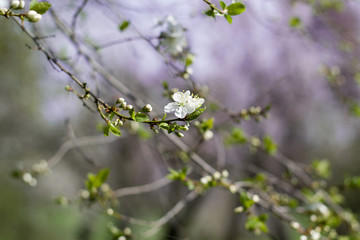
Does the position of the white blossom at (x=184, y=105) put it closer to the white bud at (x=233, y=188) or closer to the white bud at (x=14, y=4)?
the white bud at (x=14, y=4)

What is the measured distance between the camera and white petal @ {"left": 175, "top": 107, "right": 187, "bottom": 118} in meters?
0.89

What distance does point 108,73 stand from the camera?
1868mm

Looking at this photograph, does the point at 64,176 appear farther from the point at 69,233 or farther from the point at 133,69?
the point at 133,69

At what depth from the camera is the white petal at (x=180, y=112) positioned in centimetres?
89

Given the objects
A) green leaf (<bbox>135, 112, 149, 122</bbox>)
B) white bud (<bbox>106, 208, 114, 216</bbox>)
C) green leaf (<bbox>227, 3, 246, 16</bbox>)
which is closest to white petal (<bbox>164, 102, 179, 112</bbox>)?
green leaf (<bbox>135, 112, 149, 122</bbox>)

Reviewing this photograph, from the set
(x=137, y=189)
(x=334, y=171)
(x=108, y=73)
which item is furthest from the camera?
(x=334, y=171)

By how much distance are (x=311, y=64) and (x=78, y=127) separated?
4919mm

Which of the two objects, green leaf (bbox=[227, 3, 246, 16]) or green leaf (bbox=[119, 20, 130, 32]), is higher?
green leaf (bbox=[227, 3, 246, 16])

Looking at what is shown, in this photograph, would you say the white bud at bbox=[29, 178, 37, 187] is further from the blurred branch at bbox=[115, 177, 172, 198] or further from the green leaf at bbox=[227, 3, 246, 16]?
the green leaf at bbox=[227, 3, 246, 16]

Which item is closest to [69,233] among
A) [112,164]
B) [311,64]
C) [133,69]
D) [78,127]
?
[112,164]

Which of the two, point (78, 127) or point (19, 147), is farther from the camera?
point (19, 147)

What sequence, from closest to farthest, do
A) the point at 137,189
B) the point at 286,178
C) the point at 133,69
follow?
the point at 137,189, the point at 286,178, the point at 133,69

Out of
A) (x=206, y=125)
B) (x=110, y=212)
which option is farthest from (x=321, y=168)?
(x=110, y=212)

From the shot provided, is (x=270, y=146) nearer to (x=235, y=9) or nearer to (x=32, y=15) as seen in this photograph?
(x=235, y=9)
